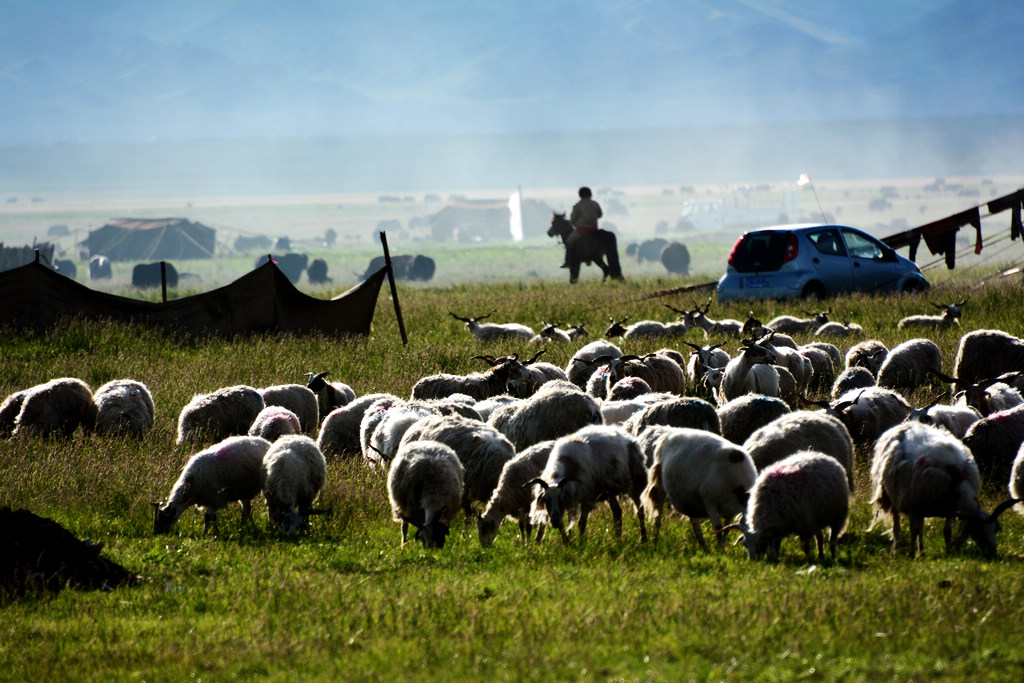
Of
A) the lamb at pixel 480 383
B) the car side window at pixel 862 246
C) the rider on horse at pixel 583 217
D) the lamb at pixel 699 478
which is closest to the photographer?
the lamb at pixel 699 478

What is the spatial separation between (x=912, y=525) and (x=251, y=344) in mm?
12693

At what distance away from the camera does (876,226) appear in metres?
185

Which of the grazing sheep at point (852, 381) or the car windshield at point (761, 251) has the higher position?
the car windshield at point (761, 251)

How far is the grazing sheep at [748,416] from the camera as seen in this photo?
10.8 meters

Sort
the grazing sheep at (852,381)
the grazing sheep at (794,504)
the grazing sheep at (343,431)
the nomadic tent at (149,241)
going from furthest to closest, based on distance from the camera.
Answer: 1. the nomadic tent at (149,241)
2. the grazing sheep at (852,381)
3. the grazing sheep at (343,431)
4. the grazing sheep at (794,504)

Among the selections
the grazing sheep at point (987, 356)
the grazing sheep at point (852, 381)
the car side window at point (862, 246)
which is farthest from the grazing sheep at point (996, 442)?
the car side window at point (862, 246)

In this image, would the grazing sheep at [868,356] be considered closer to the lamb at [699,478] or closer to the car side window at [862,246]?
the lamb at [699,478]

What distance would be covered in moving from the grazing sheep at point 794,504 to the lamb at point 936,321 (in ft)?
36.1

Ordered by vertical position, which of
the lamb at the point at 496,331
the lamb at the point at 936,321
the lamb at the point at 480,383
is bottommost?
the lamb at the point at 480,383

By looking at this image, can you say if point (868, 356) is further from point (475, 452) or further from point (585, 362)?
point (475, 452)

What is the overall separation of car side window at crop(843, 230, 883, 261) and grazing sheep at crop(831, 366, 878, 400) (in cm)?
1021

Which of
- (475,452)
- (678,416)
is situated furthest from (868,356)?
(475,452)

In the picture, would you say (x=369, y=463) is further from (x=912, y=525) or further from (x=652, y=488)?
(x=912, y=525)

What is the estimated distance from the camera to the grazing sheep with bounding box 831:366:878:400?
13.3 metres
